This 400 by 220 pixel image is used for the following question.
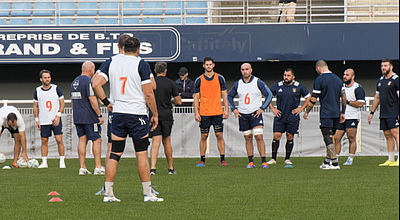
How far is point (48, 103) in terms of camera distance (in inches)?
516

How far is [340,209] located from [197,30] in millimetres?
13728

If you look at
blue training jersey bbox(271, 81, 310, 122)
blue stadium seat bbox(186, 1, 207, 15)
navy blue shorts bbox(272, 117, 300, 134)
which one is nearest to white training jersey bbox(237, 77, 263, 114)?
blue training jersey bbox(271, 81, 310, 122)

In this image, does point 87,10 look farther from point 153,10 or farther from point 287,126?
point 287,126

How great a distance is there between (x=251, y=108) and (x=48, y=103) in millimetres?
3757

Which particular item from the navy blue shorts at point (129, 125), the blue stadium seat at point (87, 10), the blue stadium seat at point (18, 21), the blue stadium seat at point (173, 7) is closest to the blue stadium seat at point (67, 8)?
the blue stadium seat at point (87, 10)

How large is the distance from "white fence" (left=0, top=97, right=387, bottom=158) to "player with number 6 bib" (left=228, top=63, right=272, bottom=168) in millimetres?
4016

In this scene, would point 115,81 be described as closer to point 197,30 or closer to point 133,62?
point 133,62

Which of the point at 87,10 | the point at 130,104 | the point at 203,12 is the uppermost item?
the point at 87,10

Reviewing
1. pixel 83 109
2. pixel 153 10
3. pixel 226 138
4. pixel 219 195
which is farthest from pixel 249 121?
pixel 153 10

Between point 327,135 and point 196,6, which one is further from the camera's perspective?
point 196,6

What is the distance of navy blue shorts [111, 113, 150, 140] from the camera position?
23.6ft

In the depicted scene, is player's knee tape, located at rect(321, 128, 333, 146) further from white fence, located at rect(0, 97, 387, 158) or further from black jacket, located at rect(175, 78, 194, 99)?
black jacket, located at rect(175, 78, 194, 99)

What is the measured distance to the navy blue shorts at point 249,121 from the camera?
12781 millimetres

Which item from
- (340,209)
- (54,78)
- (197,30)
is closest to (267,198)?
(340,209)
